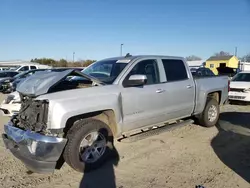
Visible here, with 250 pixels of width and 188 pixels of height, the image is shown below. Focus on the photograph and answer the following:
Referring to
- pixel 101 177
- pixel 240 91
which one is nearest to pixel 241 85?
pixel 240 91

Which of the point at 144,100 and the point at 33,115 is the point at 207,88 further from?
the point at 33,115

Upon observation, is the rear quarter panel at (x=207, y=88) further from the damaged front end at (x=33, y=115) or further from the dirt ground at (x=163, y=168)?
the damaged front end at (x=33, y=115)

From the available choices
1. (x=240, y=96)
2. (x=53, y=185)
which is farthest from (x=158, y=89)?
(x=240, y=96)

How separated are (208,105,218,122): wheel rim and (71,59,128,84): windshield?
3216 mm

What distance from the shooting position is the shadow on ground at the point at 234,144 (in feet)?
14.9

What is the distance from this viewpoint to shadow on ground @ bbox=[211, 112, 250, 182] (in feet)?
14.9

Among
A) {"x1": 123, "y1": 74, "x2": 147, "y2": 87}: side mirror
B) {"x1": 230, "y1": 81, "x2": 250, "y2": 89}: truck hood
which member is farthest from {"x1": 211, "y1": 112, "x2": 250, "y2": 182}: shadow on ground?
{"x1": 230, "y1": 81, "x2": 250, "y2": 89}: truck hood

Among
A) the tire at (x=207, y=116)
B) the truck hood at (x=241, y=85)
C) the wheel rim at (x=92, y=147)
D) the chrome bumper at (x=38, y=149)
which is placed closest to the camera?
the chrome bumper at (x=38, y=149)

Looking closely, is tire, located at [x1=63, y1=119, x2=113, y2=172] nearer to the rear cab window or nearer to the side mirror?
the side mirror

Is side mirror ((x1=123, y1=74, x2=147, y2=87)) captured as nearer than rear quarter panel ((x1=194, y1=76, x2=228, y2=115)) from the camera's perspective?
Yes

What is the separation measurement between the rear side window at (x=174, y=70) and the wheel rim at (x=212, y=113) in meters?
1.48

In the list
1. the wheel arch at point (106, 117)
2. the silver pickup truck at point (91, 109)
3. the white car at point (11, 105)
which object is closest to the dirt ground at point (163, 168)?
the silver pickup truck at point (91, 109)

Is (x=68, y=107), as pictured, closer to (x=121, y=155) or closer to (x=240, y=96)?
(x=121, y=155)

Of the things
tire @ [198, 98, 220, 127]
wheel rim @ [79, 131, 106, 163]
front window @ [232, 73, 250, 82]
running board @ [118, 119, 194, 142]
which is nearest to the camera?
wheel rim @ [79, 131, 106, 163]
